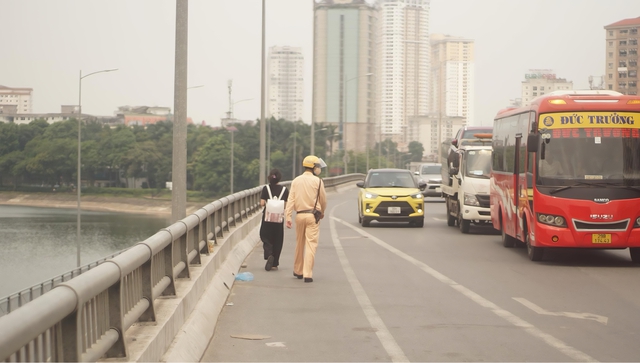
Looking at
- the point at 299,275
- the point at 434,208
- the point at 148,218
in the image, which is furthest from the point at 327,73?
the point at 299,275

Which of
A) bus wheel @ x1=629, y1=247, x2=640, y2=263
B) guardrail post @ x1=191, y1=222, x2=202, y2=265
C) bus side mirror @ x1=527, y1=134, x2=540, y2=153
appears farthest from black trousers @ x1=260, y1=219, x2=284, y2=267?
bus wheel @ x1=629, y1=247, x2=640, y2=263

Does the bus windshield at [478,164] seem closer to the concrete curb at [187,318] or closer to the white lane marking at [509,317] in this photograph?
the white lane marking at [509,317]

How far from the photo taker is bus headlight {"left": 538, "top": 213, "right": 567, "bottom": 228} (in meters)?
15.5

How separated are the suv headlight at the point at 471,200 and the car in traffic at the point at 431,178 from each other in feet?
62.4

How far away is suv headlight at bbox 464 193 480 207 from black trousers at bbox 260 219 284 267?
9.70m

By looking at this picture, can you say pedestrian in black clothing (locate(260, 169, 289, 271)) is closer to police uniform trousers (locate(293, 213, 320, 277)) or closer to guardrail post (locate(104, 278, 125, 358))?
police uniform trousers (locate(293, 213, 320, 277))

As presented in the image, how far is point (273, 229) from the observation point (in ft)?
48.2

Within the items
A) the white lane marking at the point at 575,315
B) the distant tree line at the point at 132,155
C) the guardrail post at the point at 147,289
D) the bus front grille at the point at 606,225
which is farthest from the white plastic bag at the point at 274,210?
the distant tree line at the point at 132,155

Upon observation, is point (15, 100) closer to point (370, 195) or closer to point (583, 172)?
point (370, 195)

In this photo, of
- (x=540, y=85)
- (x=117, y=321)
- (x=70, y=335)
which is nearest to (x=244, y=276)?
(x=117, y=321)

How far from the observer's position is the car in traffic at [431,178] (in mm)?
43000

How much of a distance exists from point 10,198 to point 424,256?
18967 mm

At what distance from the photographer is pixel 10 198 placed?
31.2 m

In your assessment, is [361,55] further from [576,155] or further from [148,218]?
[576,155]
